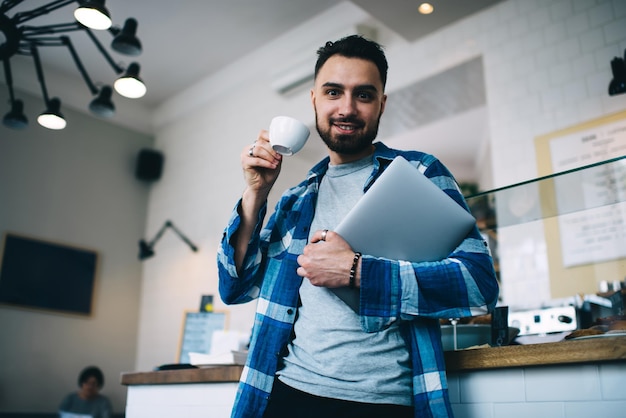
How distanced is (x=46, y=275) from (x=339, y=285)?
13.8 feet

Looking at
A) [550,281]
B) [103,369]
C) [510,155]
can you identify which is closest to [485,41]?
[510,155]

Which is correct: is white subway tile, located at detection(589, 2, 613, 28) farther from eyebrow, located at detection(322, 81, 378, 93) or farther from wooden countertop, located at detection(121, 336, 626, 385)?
wooden countertop, located at detection(121, 336, 626, 385)

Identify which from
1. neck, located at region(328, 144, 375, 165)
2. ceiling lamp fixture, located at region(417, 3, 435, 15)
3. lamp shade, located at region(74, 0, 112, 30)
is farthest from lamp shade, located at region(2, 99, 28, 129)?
neck, located at region(328, 144, 375, 165)

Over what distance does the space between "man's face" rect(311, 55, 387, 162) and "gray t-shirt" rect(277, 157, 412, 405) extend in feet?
1.11

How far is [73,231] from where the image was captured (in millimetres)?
4914

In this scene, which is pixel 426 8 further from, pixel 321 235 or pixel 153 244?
pixel 153 244

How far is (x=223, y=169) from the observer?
4.77 metres

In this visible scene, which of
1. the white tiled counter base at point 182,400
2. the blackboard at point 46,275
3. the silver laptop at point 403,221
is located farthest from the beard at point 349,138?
the blackboard at point 46,275

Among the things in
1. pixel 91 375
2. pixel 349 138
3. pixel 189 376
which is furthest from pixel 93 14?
pixel 91 375

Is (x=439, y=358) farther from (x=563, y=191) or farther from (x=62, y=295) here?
(x=62, y=295)

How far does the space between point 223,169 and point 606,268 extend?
3381 mm

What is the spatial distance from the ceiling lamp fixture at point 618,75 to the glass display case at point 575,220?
3.00ft

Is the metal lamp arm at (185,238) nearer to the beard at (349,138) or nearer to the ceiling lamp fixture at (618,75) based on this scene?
the ceiling lamp fixture at (618,75)

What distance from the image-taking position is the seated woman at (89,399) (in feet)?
14.2
